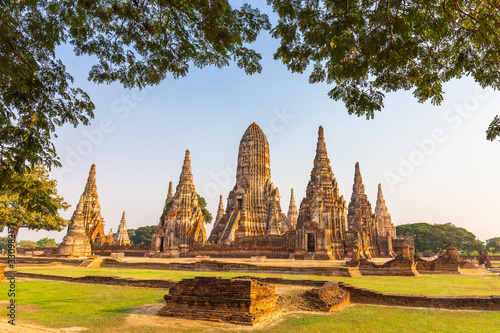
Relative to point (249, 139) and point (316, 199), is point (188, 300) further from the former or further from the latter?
point (249, 139)

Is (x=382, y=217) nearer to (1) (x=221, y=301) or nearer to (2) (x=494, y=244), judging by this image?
Answer: (1) (x=221, y=301)

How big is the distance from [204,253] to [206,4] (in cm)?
2931

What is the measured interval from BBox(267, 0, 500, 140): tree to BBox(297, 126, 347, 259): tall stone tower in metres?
21.4

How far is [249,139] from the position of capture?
46.3 m

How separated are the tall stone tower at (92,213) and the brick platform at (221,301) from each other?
3883 centimetres

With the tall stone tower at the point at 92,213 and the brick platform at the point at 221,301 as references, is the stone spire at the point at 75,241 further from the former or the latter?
the brick platform at the point at 221,301

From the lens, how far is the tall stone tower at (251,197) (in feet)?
131

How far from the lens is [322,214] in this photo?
1139 inches

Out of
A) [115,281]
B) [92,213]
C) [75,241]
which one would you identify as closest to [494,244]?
[92,213]

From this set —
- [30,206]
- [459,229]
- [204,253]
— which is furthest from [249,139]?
[459,229]

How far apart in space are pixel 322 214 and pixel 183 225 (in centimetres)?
1478

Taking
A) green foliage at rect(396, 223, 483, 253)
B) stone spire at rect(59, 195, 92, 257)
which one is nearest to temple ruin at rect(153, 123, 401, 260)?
stone spire at rect(59, 195, 92, 257)

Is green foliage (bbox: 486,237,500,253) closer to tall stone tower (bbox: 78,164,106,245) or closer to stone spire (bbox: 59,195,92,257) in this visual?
tall stone tower (bbox: 78,164,106,245)

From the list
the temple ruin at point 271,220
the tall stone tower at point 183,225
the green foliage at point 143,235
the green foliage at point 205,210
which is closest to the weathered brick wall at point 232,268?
the temple ruin at point 271,220
